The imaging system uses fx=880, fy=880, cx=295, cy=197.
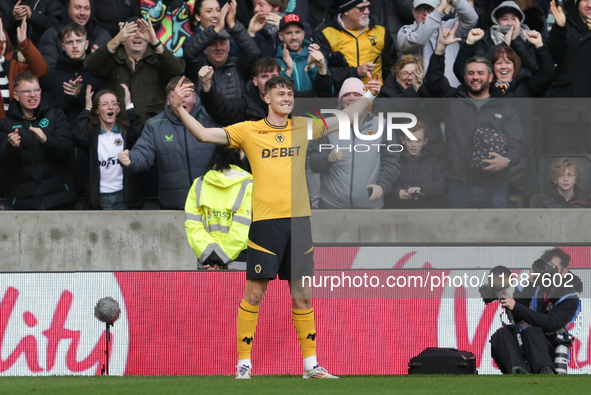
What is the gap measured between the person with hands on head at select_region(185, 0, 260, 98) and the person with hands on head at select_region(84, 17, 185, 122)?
0.70 ft

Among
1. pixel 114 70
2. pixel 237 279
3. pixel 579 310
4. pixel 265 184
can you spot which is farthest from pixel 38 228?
pixel 579 310

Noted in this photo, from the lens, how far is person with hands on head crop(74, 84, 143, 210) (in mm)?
9219

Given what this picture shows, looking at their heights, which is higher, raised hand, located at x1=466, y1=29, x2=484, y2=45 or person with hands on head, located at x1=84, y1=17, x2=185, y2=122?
raised hand, located at x1=466, y1=29, x2=484, y2=45

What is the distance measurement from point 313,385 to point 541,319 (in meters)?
2.20

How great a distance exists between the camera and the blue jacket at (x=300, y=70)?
9617 mm

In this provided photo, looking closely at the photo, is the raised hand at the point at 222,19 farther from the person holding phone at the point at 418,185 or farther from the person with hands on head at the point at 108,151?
the person holding phone at the point at 418,185

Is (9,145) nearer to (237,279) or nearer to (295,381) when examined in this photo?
(237,279)

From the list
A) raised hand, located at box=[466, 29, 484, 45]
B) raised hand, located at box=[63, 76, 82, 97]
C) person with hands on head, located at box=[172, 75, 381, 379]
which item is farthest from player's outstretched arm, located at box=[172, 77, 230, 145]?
raised hand, located at box=[466, 29, 484, 45]

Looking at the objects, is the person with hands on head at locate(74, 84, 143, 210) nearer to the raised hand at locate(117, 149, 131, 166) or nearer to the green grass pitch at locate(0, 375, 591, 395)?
the raised hand at locate(117, 149, 131, 166)

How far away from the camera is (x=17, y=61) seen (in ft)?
32.9

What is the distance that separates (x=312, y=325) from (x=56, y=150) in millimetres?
4076

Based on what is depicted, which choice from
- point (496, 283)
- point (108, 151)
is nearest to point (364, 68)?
point (108, 151)

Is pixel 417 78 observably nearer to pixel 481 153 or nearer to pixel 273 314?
pixel 481 153

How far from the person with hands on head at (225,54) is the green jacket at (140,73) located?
21 cm
